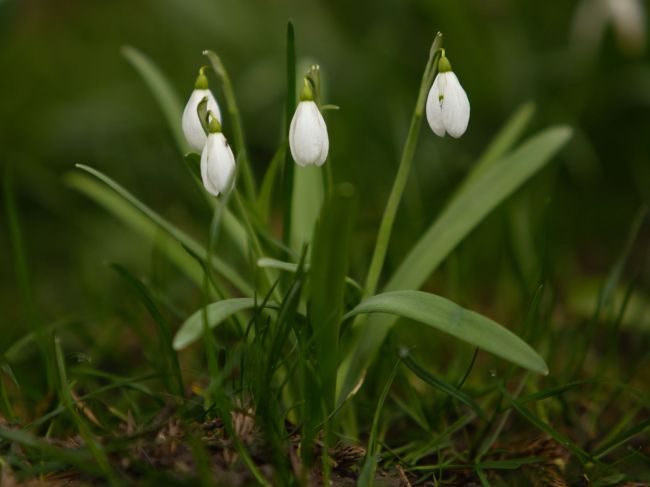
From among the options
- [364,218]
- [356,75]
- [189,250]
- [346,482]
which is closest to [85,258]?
[364,218]

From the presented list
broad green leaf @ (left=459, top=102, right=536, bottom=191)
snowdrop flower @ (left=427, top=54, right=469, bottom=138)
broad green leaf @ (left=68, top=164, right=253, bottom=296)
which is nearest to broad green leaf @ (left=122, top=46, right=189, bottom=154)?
broad green leaf @ (left=68, top=164, right=253, bottom=296)

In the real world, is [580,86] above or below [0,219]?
above

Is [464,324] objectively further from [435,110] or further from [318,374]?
[435,110]

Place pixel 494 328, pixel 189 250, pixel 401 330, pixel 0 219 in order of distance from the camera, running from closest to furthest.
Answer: pixel 494 328
pixel 189 250
pixel 401 330
pixel 0 219

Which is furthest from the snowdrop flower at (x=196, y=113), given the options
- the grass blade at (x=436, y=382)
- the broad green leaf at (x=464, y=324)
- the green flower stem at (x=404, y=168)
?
the grass blade at (x=436, y=382)

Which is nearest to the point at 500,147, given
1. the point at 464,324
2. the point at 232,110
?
the point at 232,110

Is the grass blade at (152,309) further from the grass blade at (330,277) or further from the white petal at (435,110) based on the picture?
the white petal at (435,110)

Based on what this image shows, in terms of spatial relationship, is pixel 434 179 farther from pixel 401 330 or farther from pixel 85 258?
pixel 85 258
